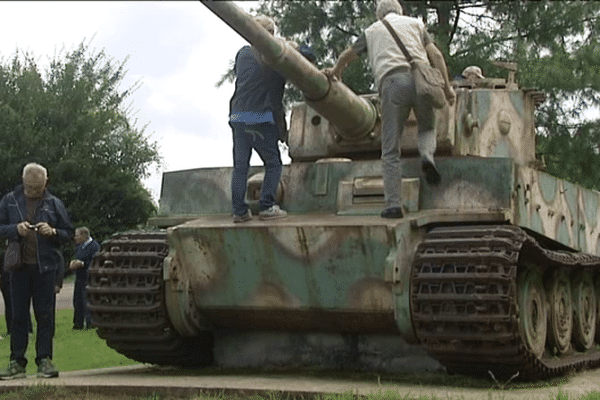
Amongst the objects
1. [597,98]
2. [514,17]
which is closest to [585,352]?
[597,98]

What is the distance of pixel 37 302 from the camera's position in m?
9.08

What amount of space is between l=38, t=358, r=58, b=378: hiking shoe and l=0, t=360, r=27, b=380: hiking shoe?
0.64 feet

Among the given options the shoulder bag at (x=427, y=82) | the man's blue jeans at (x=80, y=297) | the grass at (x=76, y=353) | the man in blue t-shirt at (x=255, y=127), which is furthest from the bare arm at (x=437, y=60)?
the man's blue jeans at (x=80, y=297)

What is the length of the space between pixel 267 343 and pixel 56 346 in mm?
4839

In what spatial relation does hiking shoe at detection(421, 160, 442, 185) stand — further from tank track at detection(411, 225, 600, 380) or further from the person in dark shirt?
the person in dark shirt

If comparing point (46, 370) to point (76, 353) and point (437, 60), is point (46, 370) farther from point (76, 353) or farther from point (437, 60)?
point (437, 60)

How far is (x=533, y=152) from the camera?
10922mm

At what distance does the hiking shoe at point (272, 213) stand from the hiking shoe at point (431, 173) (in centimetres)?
116

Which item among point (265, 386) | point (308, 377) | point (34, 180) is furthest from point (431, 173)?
point (34, 180)

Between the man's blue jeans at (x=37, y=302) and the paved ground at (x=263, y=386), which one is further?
the man's blue jeans at (x=37, y=302)

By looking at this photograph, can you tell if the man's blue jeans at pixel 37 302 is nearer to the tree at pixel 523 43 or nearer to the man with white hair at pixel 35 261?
the man with white hair at pixel 35 261

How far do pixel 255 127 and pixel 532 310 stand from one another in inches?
102

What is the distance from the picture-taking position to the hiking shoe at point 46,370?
29.2ft

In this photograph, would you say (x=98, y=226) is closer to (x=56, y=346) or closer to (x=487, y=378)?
(x=56, y=346)
